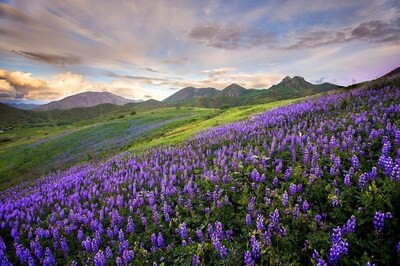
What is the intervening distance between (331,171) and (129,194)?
6487 mm

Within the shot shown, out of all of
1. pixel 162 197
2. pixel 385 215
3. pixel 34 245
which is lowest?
pixel 34 245

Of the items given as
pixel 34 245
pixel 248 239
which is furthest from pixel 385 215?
pixel 34 245

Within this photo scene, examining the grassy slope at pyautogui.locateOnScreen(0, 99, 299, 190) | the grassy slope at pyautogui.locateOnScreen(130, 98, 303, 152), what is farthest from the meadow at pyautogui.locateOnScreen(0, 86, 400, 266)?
the grassy slope at pyautogui.locateOnScreen(0, 99, 299, 190)

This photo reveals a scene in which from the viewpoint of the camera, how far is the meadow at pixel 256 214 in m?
4.52

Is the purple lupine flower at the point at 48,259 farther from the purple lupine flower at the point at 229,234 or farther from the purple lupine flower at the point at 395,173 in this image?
the purple lupine flower at the point at 395,173

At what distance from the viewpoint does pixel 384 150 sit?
5.73 metres

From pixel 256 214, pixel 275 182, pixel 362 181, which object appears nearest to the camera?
pixel 362 181

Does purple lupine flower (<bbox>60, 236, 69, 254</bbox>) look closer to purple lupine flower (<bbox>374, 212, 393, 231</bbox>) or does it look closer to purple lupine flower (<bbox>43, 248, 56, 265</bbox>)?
purple lupine flower (<bbox>43, 248, 56, 265</bbox>)

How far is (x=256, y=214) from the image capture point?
568cm

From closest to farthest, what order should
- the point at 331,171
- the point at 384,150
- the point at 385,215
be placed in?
the point at 385,215
the point at 384,150
the point at 331,171

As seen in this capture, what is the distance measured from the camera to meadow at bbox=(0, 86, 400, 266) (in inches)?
178

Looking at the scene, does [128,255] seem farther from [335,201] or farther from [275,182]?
[335,201]

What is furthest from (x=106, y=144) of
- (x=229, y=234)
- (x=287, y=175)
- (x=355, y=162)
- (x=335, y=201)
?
(x=335, y=201)

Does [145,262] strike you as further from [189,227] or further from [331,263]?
[331,263]
